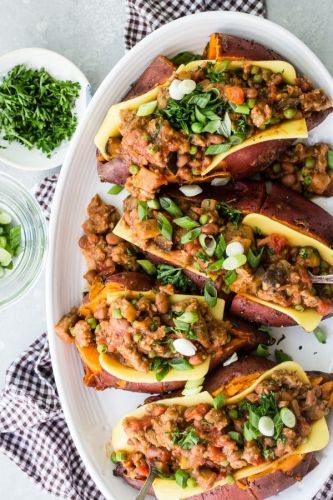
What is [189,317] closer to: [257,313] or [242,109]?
[257,313]

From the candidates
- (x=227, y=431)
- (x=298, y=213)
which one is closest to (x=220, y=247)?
(x=298, y=213)

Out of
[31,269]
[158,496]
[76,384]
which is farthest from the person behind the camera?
[31,269]

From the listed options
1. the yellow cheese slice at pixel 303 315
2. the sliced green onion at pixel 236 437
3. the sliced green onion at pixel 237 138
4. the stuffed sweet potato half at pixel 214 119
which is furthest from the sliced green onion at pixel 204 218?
the sliced green onion at pixel 236 437

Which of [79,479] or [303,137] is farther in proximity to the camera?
[79,479]

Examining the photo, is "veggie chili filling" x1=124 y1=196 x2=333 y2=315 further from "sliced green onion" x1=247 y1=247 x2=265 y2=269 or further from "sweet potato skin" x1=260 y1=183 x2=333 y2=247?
"sweet potato skin" x1=260 y1=183 x2=333 y2=247

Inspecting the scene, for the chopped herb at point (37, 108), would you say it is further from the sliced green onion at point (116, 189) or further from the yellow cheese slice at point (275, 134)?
the yellow cheese slice at point (275, 134)

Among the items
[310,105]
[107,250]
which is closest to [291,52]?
[310,105]

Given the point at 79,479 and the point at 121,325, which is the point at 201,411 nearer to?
the point at 121,325
